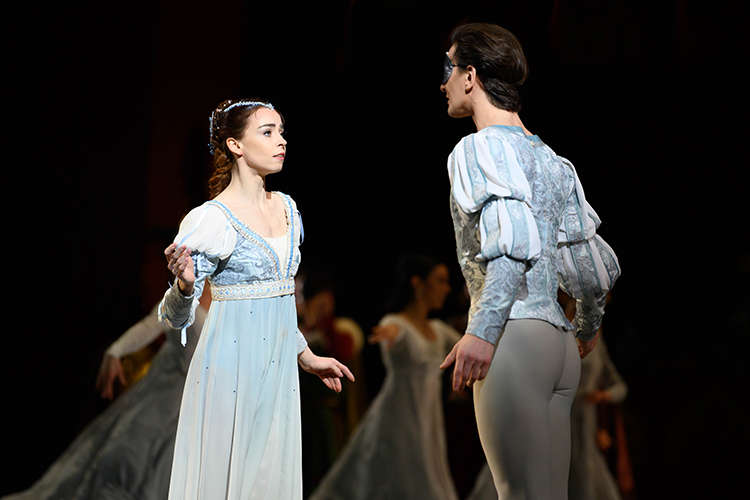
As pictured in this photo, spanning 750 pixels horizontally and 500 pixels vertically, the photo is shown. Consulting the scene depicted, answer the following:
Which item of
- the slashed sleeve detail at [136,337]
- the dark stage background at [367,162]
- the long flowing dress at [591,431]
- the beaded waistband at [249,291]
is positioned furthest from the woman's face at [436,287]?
the beaded waistband at [249,291]

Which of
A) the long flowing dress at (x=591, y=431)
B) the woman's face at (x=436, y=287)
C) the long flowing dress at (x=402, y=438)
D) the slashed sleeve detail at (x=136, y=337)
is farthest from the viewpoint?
the woman's face at (x=436, y=287)

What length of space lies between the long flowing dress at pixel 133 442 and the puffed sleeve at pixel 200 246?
1672 millimetres

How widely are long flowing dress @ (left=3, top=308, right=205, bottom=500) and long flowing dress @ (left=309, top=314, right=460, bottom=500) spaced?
3.48 feet

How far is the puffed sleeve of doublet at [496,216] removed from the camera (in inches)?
65.1

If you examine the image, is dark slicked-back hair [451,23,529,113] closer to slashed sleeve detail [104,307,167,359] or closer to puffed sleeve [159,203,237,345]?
puffed sleeve [159,203,237,345]

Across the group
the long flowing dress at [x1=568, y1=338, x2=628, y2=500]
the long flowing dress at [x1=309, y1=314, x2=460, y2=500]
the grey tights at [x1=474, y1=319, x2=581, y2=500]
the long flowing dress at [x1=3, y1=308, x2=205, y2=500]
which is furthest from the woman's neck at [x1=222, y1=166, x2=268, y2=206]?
the long flowing dress at [x1=568, y1=338, x2=628, y2=500]

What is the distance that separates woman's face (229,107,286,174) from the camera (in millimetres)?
2162

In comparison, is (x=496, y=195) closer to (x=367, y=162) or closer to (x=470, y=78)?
(x=470, y=78)

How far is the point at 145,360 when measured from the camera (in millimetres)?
3990

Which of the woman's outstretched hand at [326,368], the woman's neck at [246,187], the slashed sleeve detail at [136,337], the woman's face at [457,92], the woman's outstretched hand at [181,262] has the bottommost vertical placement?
the slashed sleeve detail at [136,337]

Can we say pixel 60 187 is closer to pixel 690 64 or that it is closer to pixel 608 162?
pixel 608 162

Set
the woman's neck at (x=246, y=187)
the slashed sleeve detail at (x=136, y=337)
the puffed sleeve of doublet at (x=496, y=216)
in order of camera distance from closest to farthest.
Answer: the puffed sleeve of doublet at (x=496, y=216)
the woman's neck at (x=246, y=187)
the slashed sleeve detail at (x=136, y=337)

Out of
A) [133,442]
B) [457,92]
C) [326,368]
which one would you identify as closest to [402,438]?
[133,442]

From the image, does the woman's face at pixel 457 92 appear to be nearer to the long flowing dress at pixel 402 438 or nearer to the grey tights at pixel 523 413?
the grey tights at pixel 523 413
